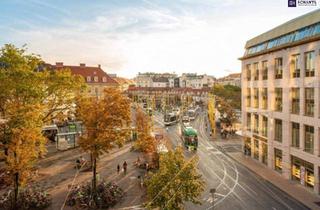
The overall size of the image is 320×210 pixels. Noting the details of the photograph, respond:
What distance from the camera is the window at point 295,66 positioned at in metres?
36.3

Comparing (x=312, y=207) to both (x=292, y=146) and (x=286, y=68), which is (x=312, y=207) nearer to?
(x=292, y=146)

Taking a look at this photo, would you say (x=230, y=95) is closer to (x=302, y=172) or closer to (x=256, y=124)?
(x=256, y=124)

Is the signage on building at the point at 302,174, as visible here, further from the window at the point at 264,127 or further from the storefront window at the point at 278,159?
the window at the point at 264,127

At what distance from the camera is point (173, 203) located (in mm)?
22844

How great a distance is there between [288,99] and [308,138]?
5.39m

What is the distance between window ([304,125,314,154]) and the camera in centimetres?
3347

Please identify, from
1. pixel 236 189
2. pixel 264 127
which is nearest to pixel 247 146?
pixel 264 127

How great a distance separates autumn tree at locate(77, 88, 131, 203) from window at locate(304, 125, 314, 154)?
60.9 feet

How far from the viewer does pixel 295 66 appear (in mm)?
36812

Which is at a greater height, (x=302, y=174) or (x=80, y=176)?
(x=302, y=174)

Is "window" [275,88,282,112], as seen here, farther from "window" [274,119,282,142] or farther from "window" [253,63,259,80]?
"window" [253,63,259,80]

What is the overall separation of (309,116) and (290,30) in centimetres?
1042

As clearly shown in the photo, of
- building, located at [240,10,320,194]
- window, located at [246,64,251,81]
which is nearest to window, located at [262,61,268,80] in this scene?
building, located at [240,10,320,194]

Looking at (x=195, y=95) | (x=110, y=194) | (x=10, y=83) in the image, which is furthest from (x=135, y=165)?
(x=195, y=95)
